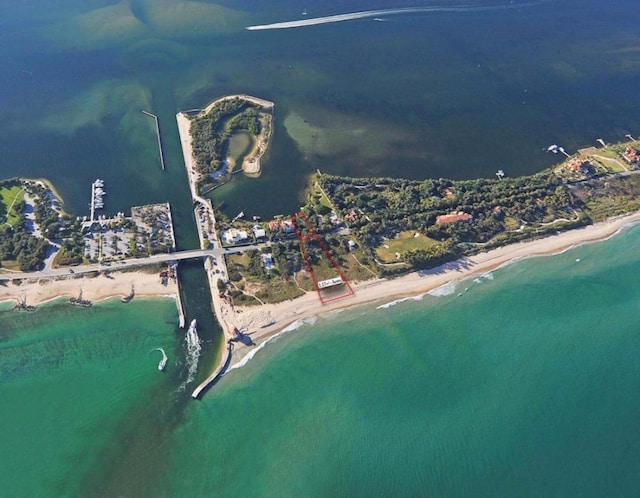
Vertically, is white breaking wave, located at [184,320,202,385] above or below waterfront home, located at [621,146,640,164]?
below

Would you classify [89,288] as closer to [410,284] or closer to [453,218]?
[410,284]

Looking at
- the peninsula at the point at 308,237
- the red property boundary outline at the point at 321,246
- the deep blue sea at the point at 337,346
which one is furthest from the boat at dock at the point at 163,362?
the red property boundary outline at the point at 321,246

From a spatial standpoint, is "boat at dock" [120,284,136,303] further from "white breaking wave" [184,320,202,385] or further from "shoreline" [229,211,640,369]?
"shoreline" [229,211,640,369]

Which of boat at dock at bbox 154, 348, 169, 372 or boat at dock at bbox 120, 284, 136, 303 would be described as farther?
boat at dock at bbox 120, 284, 136, 303

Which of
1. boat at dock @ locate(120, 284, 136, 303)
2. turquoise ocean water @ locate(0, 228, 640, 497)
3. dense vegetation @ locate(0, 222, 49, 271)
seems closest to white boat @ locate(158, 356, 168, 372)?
turquoise ocean water @ locate(0, 228, 640, 497)

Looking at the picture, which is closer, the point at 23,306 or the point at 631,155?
the point at 23,306

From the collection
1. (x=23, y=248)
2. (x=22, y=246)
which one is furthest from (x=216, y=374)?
(x=22, y=246)

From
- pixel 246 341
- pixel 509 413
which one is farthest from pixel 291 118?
pixel 509 413

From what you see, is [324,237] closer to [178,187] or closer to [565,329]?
[178,187]
